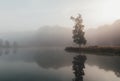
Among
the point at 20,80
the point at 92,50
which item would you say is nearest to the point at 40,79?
the point at 20,80

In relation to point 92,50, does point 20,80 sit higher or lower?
lower

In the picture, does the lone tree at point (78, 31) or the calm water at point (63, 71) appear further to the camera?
the lone tree at point (78, 31)

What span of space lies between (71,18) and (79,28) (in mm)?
6959

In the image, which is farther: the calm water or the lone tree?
the lone tree

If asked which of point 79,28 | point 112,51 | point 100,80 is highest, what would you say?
point 79,28

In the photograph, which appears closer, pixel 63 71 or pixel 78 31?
pixel 63 71

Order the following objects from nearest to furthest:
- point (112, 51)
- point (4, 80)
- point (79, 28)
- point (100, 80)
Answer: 1. point (100, 80)
2. point (4, 80)
3. point (112, 51)
4. point (79, 28)

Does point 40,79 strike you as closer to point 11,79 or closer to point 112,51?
point 11,79

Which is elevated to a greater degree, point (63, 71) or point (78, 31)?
point (78, 31)

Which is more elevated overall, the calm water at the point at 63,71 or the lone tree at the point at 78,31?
the lone tree at the point at 78,31

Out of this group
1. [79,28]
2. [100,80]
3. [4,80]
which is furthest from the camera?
[79,28]

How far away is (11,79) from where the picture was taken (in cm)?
2583

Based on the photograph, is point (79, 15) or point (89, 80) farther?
point (79, 15)

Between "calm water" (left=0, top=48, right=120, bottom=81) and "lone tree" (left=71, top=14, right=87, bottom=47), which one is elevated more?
"lone tree" (left=71, top=14, right=87, bottom=47)
